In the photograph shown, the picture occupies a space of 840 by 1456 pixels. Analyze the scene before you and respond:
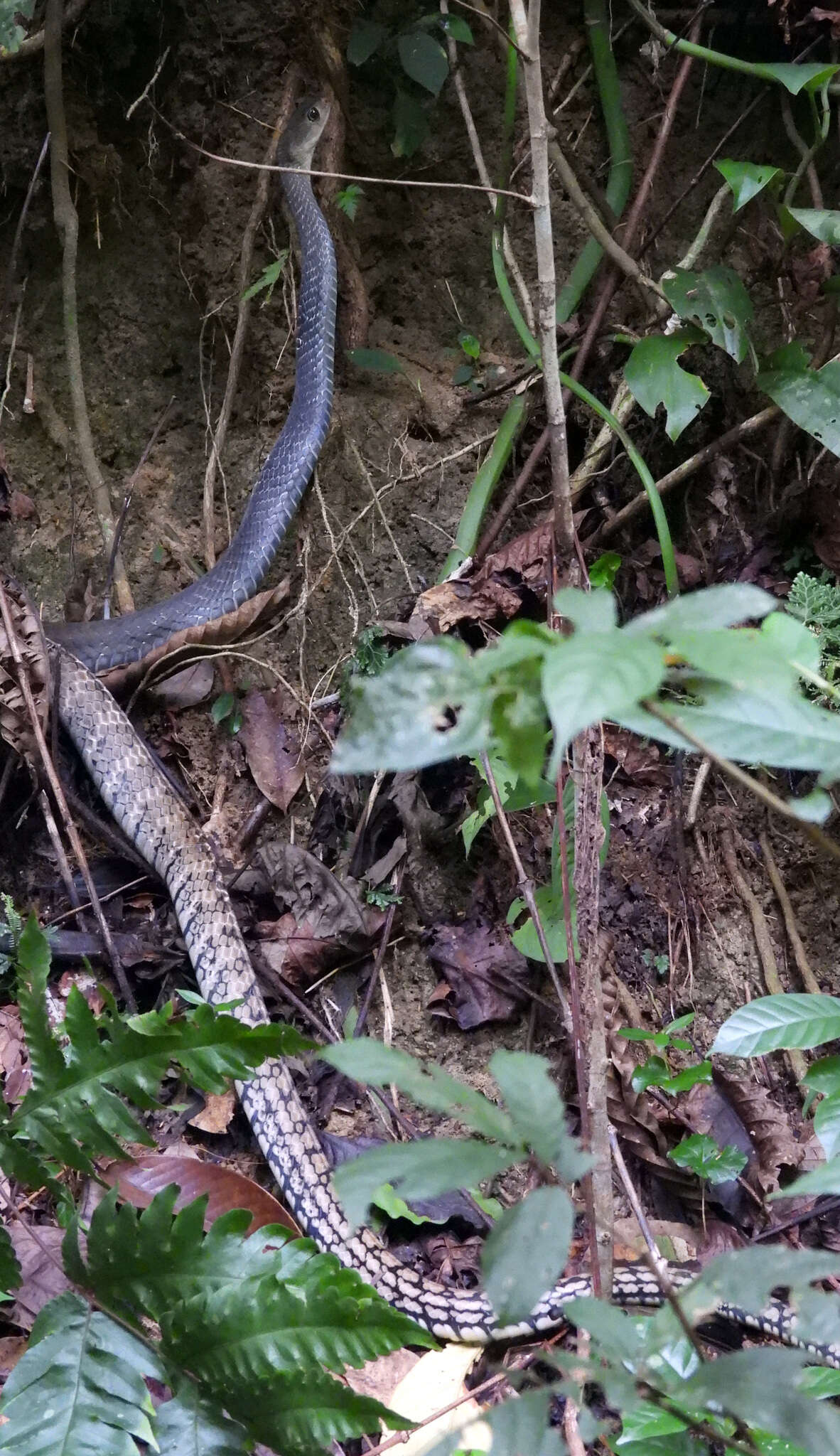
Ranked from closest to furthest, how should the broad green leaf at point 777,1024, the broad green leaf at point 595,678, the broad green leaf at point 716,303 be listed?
the broad green leaf at point 595,678 < the broad green leaf at point 777,1024 < the broad green leaf at point 716,303

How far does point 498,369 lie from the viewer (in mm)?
4148

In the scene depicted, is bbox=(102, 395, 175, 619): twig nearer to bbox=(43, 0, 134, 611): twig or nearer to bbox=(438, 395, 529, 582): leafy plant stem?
bbox=(43, 0, 134, 611): twig

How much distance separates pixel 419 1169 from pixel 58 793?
2527mm

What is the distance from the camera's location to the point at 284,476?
399 cm

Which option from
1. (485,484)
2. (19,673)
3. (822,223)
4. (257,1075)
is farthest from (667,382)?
(257,1075)

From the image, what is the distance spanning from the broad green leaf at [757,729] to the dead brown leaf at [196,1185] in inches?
77.9

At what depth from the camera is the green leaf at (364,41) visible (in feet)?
12.7

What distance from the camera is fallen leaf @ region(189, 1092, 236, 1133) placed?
113 inches

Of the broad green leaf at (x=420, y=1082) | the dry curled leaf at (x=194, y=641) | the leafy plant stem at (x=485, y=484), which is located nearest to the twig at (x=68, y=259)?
the dry curled leaf at (x=194, y=641)

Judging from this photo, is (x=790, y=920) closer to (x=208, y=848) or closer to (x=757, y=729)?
(x=208, y=848)

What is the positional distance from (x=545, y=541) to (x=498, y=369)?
3.52 ft

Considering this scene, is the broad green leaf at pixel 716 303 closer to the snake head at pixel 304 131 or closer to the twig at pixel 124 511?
the snake head at pixel 304 131

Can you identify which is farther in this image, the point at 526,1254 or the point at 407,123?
the point at 407,123

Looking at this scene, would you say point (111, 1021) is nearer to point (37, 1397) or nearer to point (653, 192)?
point (37, 1397)
